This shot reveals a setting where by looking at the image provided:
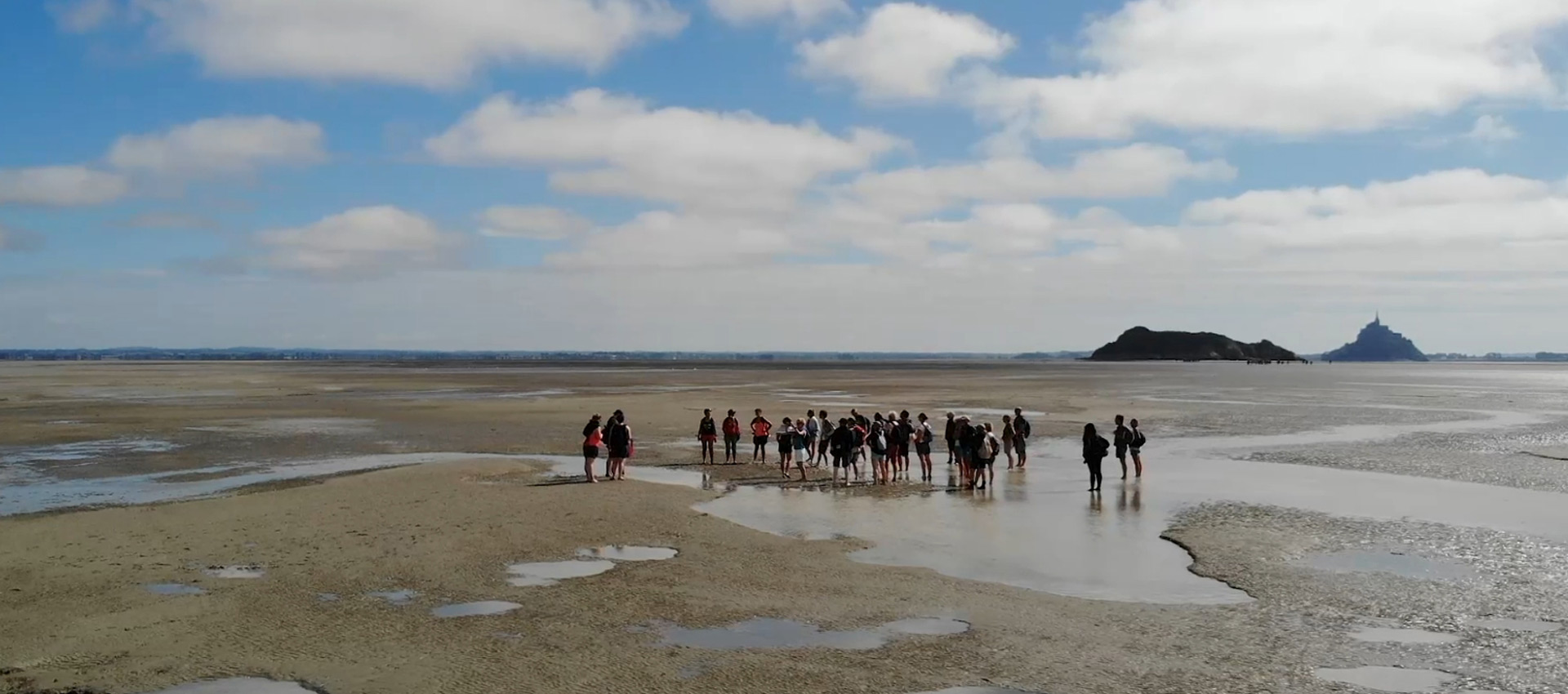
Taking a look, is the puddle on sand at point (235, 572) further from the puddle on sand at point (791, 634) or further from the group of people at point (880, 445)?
the group of people at point (880, 445)

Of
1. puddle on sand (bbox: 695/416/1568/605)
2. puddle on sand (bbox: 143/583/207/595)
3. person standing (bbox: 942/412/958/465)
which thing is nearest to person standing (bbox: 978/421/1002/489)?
puddle on sand (bbox: 695/416/1568/605)

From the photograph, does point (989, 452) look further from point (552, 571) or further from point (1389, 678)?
point (1389, 678)

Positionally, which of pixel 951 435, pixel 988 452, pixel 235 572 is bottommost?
pixel 235 572

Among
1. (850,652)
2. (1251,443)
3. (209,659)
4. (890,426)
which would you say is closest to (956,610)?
(850,652)

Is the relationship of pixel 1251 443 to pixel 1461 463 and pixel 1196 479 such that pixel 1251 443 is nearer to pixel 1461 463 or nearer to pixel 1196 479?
pixel 1461 463

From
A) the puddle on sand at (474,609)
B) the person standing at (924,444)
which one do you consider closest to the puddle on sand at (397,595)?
the puddle on sand at (474,609)

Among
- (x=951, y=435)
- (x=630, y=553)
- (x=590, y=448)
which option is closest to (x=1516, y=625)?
(x=630, y=553)

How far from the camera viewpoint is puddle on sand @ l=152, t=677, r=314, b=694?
9.23 meters

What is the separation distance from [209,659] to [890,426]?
16657 millimetres

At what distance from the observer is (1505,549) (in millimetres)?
15508

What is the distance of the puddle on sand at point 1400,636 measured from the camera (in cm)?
1064

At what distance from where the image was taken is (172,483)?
2330cm

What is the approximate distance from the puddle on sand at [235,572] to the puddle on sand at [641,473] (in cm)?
1010

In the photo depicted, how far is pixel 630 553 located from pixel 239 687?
6.53 metres
